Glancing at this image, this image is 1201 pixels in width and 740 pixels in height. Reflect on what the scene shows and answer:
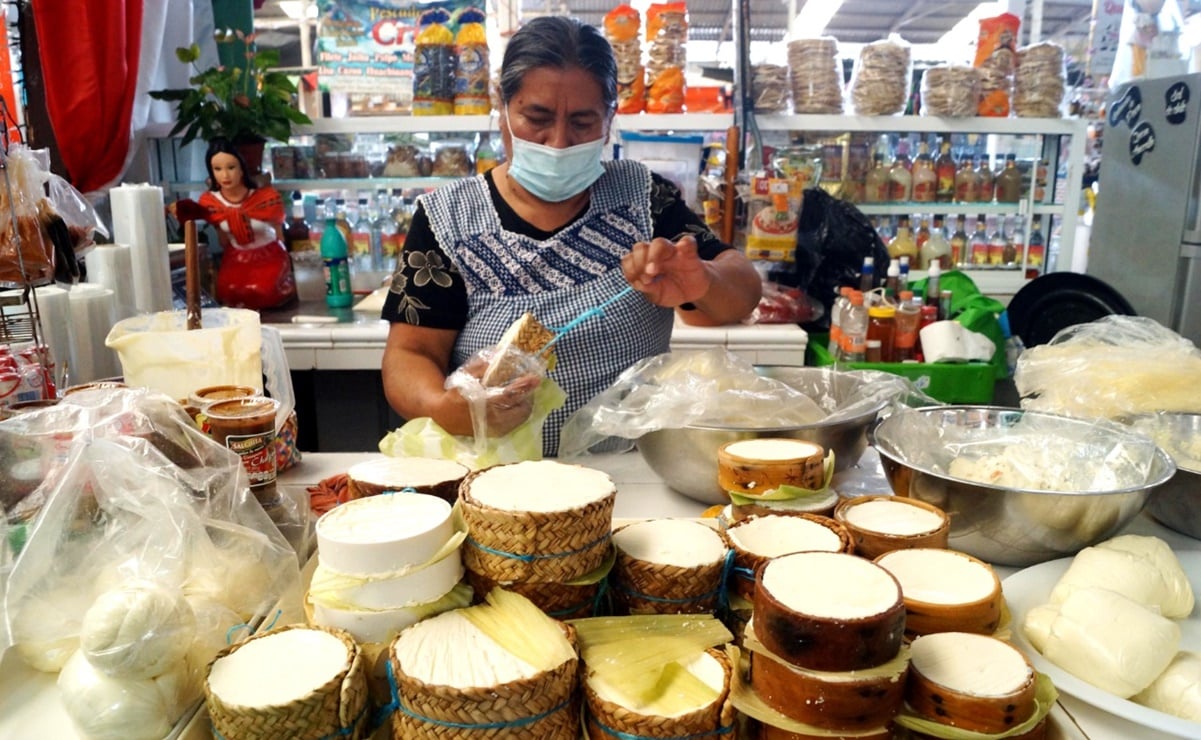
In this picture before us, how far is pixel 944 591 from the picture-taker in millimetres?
818

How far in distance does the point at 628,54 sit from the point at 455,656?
2908 mm

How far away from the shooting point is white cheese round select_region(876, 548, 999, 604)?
2.65 feet

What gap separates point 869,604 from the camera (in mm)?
693

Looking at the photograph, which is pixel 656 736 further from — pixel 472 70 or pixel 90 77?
pixel 90 77

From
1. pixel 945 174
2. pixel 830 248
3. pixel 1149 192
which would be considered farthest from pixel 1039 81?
pixel 830 248

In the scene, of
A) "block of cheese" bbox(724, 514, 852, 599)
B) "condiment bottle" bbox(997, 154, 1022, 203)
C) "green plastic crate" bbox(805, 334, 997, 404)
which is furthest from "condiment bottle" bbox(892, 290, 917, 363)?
"block of cheese" bbox(724, 514, 852, 599)

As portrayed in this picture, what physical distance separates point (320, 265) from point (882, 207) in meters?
2.43

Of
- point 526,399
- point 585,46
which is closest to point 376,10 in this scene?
point 585,46

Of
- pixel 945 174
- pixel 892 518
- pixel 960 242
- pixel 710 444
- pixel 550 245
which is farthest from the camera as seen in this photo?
pixel 960 242

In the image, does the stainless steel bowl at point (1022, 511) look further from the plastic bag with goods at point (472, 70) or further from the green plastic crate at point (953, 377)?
the plastic bag with goods at point (472, 70)

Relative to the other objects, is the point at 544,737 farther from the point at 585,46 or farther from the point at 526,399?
the point at 585,46

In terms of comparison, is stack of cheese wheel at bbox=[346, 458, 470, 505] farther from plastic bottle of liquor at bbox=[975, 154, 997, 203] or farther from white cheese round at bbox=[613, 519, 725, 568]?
plastic bottle of liquor at bbox=[975, 154, 997, 203]

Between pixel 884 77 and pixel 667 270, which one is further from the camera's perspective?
pixel 884 77

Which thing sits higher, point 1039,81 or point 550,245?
point 1039,81
